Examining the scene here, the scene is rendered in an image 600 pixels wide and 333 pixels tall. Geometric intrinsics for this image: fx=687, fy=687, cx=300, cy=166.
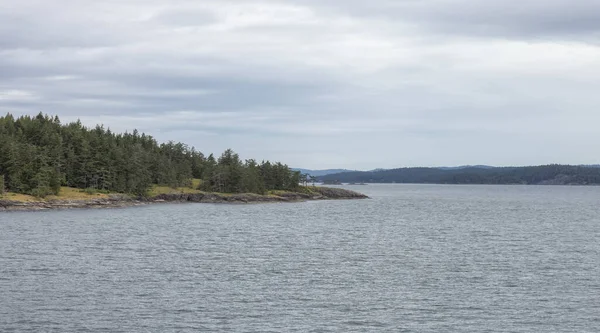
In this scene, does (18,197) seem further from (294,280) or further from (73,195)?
(294,280)

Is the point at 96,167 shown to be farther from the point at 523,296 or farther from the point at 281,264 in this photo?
the point at 523,296

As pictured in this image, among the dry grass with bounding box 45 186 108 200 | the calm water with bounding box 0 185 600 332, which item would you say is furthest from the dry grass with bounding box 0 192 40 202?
the calm water with bounding box 0 185 600 332

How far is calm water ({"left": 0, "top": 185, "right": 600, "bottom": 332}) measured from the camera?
46281 mm

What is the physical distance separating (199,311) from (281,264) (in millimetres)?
24768

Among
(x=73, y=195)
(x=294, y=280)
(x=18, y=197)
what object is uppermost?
(x=73, y=195)

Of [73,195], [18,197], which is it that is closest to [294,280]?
[18,197]

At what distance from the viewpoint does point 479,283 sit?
61.1 metres

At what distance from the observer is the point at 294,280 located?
6225 centimetres

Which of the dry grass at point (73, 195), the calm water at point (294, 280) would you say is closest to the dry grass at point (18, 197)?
the dry grass at point (73, 195)

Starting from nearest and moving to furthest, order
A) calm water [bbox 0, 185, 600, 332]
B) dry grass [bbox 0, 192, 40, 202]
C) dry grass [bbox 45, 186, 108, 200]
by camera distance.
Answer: calm water [bbox 0, 185, 600, 332] → dry grass [bbox 0, 192, 40, 202] → dry grass [bbox 45, 186, 108, 200]

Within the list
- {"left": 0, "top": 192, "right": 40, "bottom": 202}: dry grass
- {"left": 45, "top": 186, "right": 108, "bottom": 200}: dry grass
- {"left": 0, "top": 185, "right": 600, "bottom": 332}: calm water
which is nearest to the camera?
{"left": 0, "top": 185, "right": 600, "bottom": 332}: calm water

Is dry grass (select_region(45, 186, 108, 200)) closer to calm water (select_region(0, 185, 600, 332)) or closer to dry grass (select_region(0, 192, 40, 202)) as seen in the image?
dry grass (select_region(0, 192, 40, 202))

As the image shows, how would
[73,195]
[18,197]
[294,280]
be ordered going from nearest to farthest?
[294,280]
[18,197]
[73,195]

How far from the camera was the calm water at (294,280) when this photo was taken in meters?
46.3
